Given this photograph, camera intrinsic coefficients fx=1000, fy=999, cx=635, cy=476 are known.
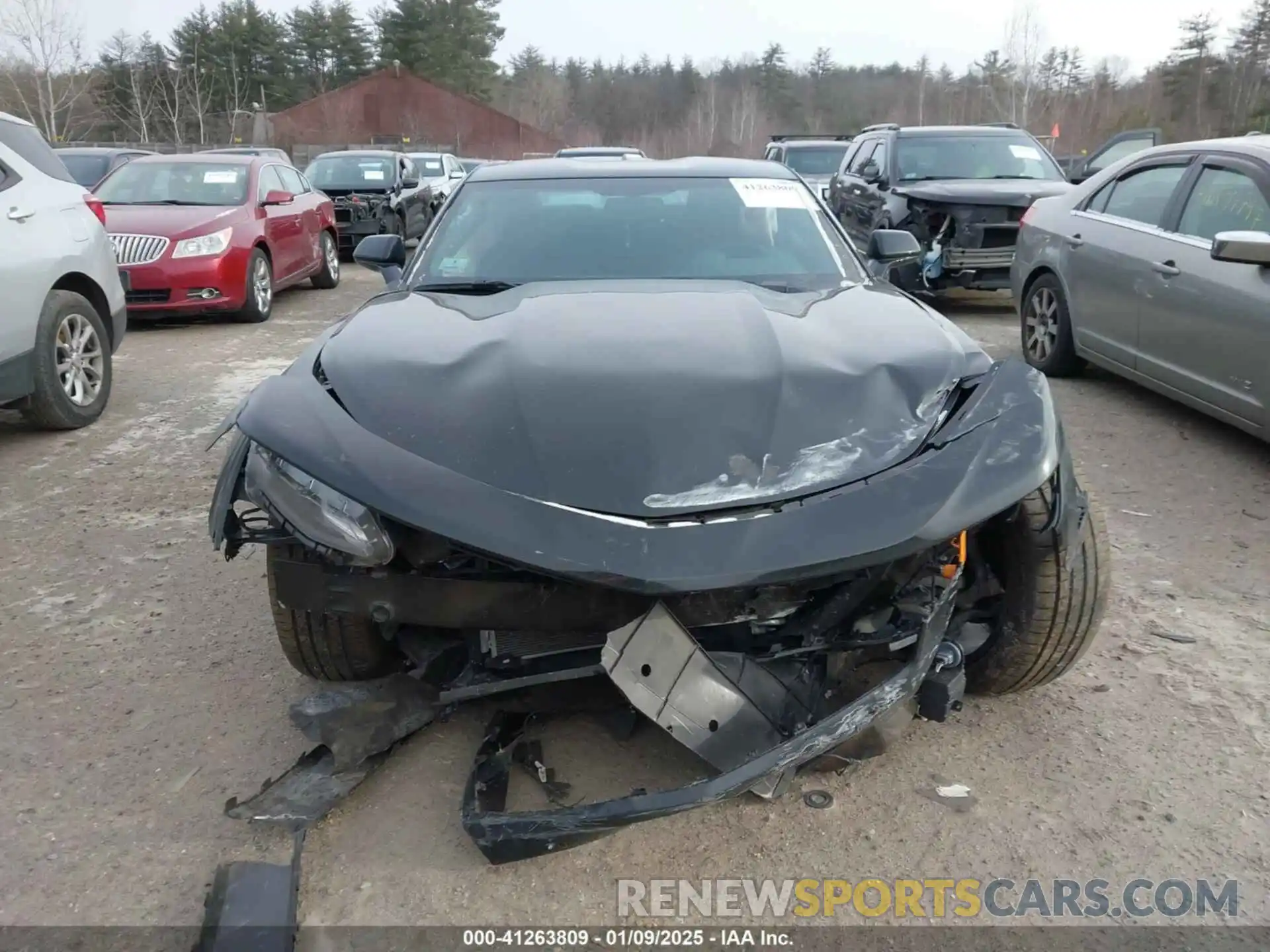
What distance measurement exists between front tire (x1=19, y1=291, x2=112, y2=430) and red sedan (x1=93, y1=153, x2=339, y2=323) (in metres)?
2.83

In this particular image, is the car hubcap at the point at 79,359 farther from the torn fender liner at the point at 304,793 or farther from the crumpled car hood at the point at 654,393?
the torn fender liner at the point at 304,793

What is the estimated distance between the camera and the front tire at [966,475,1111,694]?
239cm

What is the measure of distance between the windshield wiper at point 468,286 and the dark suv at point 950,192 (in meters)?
5.25

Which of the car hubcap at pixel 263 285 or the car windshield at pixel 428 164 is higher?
the car windshield at pixel 428 164

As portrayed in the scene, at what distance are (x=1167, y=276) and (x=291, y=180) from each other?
9.31 metres

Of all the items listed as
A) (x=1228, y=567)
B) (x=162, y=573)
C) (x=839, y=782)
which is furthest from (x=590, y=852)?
(x=1228, y=567)

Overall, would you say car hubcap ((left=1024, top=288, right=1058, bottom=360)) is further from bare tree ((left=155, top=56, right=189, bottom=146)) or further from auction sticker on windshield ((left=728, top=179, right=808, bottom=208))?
bare tree ((left=155, top=56, right=189, bottom=146))

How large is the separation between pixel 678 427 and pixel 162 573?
2.53m

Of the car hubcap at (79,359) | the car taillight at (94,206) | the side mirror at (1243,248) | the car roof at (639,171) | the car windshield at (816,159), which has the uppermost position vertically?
the car windshield at (816,159)

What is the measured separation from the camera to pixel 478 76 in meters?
59.0

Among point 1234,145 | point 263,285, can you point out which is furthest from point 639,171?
point 263,285

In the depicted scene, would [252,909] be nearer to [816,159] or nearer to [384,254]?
[384,254]

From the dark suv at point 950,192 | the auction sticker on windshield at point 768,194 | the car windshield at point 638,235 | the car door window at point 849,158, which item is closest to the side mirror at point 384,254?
the car windshield at point 638,235

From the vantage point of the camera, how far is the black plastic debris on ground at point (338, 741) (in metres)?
2.33
